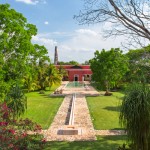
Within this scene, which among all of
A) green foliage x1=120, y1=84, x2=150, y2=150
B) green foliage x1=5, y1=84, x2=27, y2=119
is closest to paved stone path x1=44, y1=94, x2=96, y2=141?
green foliage x1=5, y1=84, x2=27, y2=119

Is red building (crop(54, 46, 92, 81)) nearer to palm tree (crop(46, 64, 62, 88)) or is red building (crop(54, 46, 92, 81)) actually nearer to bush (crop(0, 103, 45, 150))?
palm tree (crop(46, 64, 62, 88))

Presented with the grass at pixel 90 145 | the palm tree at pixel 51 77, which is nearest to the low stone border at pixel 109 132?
the grass at pixel 90 145

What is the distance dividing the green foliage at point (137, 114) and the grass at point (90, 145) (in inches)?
80.1

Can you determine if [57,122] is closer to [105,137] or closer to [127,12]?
[105,137]

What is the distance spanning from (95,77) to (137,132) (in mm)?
22748

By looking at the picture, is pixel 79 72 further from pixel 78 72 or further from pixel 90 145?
pixel 90 145

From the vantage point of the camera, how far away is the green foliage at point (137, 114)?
6.38 m

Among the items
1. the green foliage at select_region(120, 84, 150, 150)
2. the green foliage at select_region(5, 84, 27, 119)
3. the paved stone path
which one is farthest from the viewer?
the green foliage at select_region(5, 84, 27, 119)

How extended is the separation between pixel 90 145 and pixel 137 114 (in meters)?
3.05

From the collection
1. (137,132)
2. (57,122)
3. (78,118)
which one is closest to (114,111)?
(78,118)

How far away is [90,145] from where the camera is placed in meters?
8.84

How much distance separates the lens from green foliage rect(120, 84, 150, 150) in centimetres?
638

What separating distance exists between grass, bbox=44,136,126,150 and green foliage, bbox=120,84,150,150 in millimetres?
2034

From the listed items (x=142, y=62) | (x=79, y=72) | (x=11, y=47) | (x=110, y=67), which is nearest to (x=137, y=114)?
(x=142, y=62)
